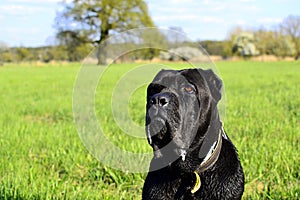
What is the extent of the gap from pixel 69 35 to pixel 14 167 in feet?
174

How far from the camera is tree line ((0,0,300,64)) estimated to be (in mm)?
43062

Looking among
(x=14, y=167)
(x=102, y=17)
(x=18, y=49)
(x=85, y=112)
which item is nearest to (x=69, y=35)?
(x=102, y=17)

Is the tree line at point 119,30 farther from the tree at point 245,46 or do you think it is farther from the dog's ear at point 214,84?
the dog's ear at point 214,84

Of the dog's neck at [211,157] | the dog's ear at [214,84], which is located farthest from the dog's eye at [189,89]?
the dog's neck at [211,157]

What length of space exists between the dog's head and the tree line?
113 ft

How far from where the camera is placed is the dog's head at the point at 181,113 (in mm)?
2443

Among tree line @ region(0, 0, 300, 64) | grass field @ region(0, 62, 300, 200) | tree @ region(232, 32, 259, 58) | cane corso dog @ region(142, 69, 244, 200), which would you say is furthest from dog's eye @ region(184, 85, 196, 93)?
tree @ region(232, 32, 259, 58)

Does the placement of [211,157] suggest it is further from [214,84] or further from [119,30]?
[119,30]

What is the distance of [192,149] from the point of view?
107 inches

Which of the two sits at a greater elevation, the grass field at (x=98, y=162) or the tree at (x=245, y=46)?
the tree at (x=245, y=46)

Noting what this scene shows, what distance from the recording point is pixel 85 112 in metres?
8.98

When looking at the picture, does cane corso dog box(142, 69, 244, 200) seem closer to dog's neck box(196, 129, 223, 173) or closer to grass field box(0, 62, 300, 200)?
dog's neck box(196, 129, 223, 173)

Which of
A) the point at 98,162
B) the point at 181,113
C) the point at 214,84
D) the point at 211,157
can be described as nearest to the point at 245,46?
the point at 98,162

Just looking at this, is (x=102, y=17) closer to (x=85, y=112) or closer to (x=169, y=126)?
(x=85, y=112)
